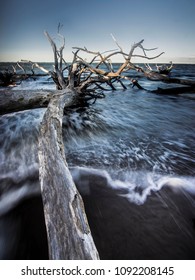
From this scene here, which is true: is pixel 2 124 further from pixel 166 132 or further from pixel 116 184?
pixel 166 132

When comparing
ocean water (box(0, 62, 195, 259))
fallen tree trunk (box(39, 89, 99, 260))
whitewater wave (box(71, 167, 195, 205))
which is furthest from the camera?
whitewater wave (box(71, 167, 195, 205))

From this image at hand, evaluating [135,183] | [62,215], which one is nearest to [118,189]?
[135,183]

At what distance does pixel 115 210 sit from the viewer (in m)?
1.51

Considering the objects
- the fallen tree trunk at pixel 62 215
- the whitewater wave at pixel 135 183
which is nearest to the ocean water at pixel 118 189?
the whitewater wave at pixel 135 183

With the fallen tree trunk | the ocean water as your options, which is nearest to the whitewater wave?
the ocean water

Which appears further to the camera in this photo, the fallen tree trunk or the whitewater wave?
the whitewater wave

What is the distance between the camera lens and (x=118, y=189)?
176cm

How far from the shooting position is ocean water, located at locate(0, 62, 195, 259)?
1.22m

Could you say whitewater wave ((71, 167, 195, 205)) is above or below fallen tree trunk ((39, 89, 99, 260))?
below

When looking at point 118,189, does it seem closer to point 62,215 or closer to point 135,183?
point 135,183

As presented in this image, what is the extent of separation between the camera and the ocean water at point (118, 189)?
122 centimetres

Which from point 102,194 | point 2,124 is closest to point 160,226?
point 102,194

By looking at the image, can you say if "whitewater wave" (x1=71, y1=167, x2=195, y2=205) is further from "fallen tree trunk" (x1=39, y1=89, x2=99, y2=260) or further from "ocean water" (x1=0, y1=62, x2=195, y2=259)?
Result: "fallen tree trunk" (x1=39, y1=89, x2=99, y2=260)

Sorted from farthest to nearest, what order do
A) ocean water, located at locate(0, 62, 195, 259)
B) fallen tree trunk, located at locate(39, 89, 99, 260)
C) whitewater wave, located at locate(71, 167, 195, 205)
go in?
whitewater wave, located at locate(71, 167, 195, 205) → ocean water, located at locate(0, 62, 195, 259) → fallen tree trunk, located at locate(39, 89, 99, 260)
